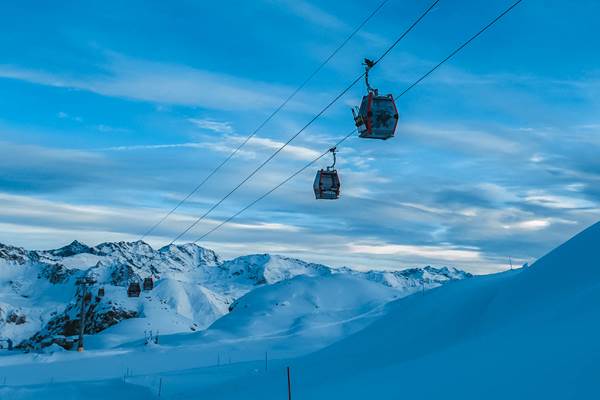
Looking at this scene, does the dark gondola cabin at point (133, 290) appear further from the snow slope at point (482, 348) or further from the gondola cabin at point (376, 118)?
the gondola cabin at point (376, 118)

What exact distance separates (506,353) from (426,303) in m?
24.2

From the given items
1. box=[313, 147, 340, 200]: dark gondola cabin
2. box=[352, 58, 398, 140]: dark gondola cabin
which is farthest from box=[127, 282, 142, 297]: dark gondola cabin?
box=[352, 58, 398, 140]: dark gondola cabin

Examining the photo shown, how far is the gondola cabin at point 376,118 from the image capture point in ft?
56.0

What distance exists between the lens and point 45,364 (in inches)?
2522

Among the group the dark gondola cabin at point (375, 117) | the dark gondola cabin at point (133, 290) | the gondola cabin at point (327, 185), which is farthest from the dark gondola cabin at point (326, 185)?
the dark gondola cabin at point (133, 290)

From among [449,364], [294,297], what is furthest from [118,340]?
[449,364]

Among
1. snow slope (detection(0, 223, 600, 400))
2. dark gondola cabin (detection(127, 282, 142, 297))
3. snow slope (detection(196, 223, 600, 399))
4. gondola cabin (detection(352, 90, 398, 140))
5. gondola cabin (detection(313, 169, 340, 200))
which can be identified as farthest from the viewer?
dark gondola cabin (detection(127, 282, 142, 297))

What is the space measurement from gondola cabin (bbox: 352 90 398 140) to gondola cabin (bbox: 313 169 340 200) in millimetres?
5405

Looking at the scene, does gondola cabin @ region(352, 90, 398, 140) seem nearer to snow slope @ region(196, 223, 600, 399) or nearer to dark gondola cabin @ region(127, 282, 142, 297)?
snow slope @ region(196, 223, 600, 399)

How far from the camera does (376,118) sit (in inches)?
675

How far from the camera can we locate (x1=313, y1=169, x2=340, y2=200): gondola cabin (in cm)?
2253

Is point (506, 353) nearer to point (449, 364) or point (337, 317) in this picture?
point (449, 364)

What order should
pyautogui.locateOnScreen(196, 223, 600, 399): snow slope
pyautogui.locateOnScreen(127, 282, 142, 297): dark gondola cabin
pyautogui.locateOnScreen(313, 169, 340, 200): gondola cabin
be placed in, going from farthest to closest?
1. pyautogui.locateOnScreen(127, 282, 142, 297): dark gondola cabin
2. pyautogui.locateOnScreen(313, 169, 340, 200): gondola cabin
3. pyautogui.locateOnScreen(196, 223, 600, 399): snow slope

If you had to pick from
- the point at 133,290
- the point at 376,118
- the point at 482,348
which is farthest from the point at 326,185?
the point at 133,290
